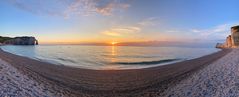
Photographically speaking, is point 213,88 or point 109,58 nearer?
point 213,88

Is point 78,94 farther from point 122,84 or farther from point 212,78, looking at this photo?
point 212,78

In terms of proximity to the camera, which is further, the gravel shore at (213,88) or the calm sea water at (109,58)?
the calm sea water at (109,58)

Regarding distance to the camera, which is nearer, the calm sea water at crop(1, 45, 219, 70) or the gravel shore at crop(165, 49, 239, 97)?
the gravel shore at crop(165, 49, 239, 97)

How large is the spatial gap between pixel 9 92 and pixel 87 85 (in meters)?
7.74

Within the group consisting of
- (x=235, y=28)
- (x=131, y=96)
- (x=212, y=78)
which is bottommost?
(x=131, y=96)

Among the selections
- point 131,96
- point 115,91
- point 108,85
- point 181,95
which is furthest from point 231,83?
point 108,85

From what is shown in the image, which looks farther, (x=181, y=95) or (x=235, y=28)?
(x=235, y=28)

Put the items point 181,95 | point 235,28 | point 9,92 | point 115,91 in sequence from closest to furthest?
point 9,92 → point 181,95 → point 115,91 → point 235,28

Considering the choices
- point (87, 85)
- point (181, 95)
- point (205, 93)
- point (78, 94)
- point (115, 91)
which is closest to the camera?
point (205, 93)

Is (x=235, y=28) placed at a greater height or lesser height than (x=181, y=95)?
greater

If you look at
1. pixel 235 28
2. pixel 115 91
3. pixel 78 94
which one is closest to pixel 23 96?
pixel 78 94

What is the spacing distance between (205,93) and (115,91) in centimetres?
658

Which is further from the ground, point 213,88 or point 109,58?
point 213,88

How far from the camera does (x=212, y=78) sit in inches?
564
